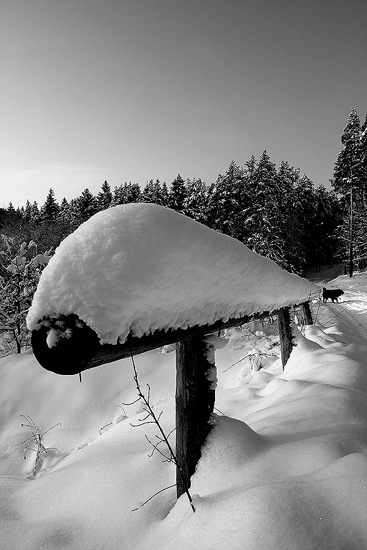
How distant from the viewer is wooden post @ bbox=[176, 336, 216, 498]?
1795 millimetres

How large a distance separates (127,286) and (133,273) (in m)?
0.05

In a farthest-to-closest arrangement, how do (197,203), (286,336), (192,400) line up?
(197,203)
(286,336)
(192,400)

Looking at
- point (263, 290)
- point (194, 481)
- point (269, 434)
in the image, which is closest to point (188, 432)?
point (194, 481)

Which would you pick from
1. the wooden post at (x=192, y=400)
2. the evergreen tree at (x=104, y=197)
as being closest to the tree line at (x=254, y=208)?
the evergreen tree at (x=104, y=197)

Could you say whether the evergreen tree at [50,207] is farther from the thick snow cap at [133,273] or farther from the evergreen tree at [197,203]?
the thick snow cap at [133,273]

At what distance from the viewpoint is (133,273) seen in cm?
111

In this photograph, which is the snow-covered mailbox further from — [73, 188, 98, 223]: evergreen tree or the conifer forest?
[73, 188, 98, 223]: evergreen tree

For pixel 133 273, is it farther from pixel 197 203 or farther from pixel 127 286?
pixel 197 203

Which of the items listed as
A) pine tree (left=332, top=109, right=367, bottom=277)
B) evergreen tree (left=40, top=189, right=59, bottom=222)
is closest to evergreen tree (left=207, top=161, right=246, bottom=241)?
pine tree (left=332, top=109, right=367, bottom=277)

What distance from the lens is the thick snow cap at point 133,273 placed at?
1077 mm

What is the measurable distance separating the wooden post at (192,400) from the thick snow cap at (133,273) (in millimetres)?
414

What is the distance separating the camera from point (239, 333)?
766cm

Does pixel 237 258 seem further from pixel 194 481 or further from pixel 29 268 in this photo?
pixel 29 268

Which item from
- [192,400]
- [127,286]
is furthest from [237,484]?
[127,286]
